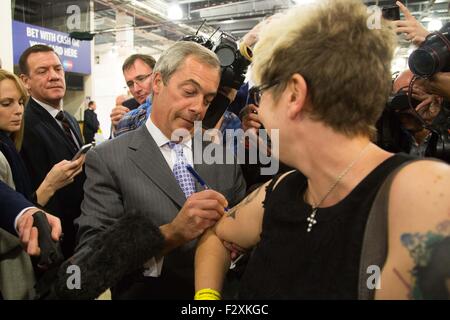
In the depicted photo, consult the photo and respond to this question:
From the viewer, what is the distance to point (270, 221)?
91 cm

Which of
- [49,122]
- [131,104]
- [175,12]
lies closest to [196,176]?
[49,122]

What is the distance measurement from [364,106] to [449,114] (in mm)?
769

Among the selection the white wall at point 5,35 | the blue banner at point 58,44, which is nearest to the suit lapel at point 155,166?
the white wall at point 5,35

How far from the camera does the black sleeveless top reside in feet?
2.44

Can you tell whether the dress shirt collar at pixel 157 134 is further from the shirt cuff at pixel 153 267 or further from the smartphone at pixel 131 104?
the smartphone at pixel 131 104

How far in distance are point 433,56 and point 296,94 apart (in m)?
0.67

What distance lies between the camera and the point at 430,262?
0.67 metres

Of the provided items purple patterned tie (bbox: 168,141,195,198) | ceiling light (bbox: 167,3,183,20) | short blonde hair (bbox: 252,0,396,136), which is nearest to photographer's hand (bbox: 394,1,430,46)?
short blonde hair (bbox: 252,0,396,136)

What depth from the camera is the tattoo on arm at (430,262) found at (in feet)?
2.14

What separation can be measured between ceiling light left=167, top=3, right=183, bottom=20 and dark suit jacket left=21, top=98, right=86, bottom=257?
5763 millimetres
